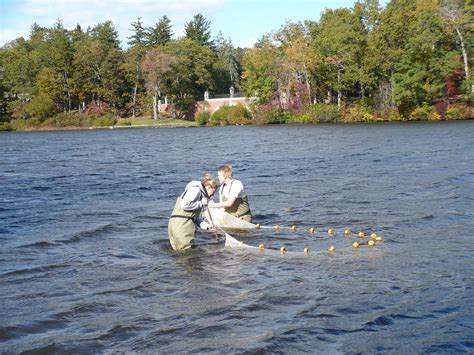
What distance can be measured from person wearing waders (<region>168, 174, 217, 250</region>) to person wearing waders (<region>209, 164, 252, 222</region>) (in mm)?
1624

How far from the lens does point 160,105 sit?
311ft

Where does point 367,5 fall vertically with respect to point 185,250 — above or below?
above

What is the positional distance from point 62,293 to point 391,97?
64.7 metres

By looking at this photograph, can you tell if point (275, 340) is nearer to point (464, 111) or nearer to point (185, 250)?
point (185, 250)

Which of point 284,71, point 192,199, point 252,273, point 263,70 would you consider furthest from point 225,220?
point 263,70

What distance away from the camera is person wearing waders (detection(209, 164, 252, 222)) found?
14969mm

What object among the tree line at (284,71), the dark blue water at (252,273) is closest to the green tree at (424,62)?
the tree line at (284,71)

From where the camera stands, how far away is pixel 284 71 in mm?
77188

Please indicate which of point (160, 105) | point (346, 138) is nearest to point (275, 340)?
point (346, 138)

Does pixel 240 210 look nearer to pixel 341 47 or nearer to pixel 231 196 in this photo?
pixel 231 196

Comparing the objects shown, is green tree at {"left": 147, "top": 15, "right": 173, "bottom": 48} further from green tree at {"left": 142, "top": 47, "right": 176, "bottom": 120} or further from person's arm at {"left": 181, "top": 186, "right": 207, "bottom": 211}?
person's arm at {"left": 181, "top": 186, "right": 207, "bottom": 211}

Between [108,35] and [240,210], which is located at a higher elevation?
[108,35]

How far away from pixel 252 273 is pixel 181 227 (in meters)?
2.37

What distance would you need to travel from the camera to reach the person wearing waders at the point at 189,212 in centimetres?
1280
